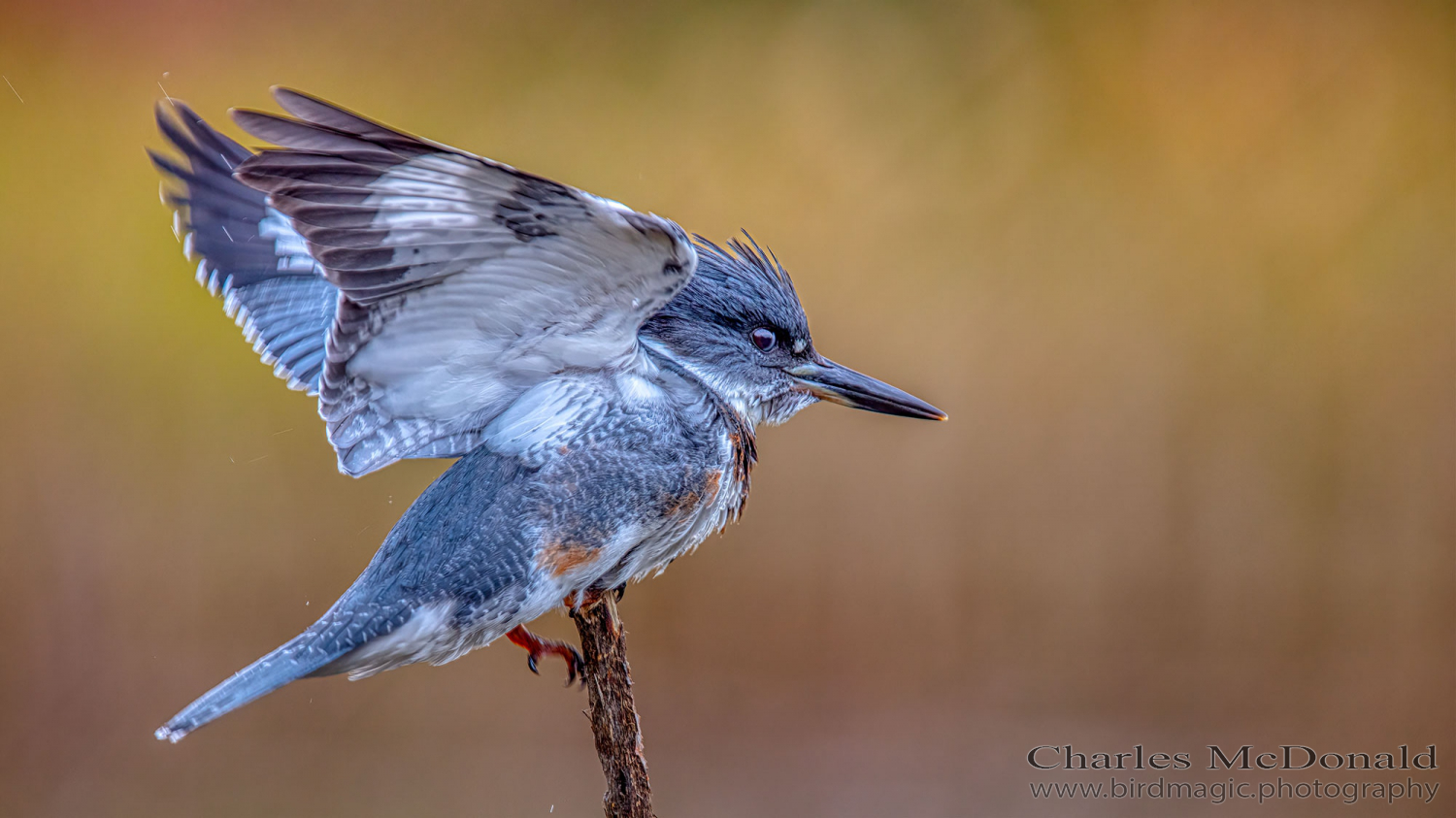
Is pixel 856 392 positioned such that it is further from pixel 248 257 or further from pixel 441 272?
pixel 248 257

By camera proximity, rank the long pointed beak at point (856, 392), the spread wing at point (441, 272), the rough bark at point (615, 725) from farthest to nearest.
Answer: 1. the long pointed beak at point (856, 392)
2. the rough bark at point (615, 725)
3. the spread wing at point (441, 272)

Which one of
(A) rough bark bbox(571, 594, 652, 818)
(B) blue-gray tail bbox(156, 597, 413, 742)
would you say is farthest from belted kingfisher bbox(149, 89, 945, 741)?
(A) rough bark bbox(571, 594, 652, 818)

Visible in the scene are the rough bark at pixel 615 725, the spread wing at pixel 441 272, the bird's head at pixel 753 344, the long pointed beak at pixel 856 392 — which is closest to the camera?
the spread wing at pixel 441 272

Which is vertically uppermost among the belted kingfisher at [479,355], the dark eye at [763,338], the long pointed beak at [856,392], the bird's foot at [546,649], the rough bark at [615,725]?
the dark eye at [763,338]

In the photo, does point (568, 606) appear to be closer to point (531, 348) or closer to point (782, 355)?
point (531, 348)

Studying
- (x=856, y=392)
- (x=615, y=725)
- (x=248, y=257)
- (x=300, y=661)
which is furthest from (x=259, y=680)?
(x=856, y=392)

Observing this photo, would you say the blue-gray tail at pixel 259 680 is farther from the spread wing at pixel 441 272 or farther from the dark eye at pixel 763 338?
the dark eye at pixel 763 338

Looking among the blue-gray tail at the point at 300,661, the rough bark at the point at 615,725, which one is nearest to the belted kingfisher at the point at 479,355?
the blue-gray tail at the point at 300,661
